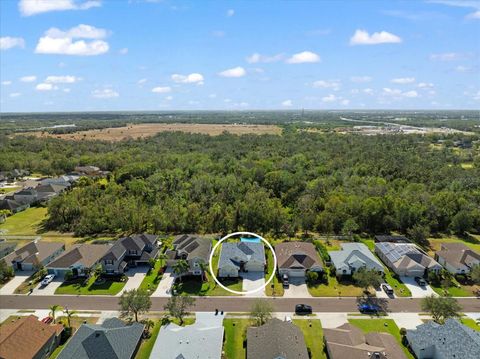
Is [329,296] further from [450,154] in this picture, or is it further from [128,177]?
[450,154]

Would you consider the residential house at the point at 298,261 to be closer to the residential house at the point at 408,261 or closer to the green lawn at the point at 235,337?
the residential house at the point at 408,261

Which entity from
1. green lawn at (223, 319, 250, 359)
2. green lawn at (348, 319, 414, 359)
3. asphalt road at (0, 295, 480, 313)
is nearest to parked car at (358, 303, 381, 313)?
asphalt road at (0, 295, 480, 313)

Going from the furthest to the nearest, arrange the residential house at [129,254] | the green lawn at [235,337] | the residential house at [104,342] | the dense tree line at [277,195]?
the dense tree line at [277,195]
the residential house at [129,254]
the green lawn at [235,337]
the residential house at [104,342]

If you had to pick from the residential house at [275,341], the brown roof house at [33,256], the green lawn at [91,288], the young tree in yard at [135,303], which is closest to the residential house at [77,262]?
the green lawn at [91,288]

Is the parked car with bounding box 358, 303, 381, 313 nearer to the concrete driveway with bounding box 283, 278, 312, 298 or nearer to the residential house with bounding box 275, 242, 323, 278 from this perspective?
the concrete driveway with bounding box 283, 278, 312, 298

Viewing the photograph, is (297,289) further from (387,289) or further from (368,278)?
(387,289)

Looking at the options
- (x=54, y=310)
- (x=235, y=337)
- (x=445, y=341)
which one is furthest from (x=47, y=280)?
(x=445, y=341)
